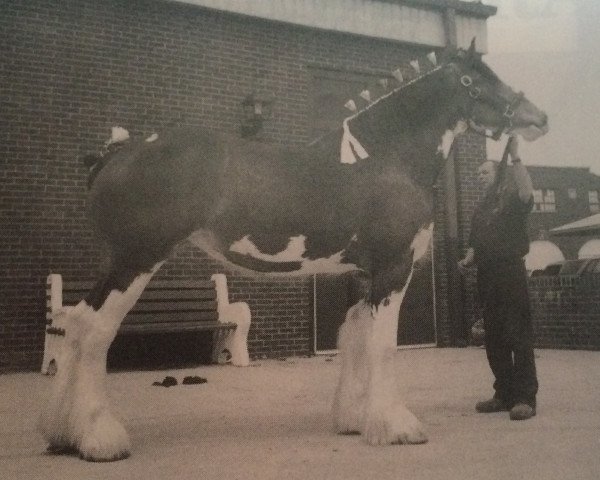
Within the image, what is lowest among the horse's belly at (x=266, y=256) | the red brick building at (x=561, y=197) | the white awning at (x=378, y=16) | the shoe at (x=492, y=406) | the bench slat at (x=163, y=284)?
the shoe at (x=492, y=406)

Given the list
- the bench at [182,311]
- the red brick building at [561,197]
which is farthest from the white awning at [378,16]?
the bench at [182,311]

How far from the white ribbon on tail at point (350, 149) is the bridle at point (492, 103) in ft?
2.67

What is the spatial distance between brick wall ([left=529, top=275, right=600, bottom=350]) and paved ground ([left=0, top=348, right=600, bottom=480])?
227 cm

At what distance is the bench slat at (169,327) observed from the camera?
6562 millimetres

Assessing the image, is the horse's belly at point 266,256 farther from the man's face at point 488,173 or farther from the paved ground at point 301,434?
the man's face at point 488,173

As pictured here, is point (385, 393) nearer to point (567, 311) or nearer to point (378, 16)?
point (567, 311)

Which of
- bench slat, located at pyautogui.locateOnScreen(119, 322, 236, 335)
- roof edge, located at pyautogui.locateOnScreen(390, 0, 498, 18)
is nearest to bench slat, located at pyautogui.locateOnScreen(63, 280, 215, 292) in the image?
bench slat, located at pyautogui.locateOnScreen(119, 322, 236, 335)

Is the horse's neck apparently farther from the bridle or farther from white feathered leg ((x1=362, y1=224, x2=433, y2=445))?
white feathered leg ((x1=362, y1=224, x2=433, y2=445))

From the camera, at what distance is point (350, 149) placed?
338 cm

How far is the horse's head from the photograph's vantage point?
12.3 ft

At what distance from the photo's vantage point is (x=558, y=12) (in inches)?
112

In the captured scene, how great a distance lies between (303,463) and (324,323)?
219 inches

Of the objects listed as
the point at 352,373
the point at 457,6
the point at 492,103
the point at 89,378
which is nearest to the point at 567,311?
the point at 457,6

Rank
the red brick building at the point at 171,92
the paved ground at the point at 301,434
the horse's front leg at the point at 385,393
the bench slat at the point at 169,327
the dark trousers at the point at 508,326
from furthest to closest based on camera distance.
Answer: the red brick building at the point at 171,92 < the bench slat at the point at 169,327 < the dark trousers at the point at 508,326 < the horse's front leg at the point at 385,393 < the paved ground at the point at 301,434
